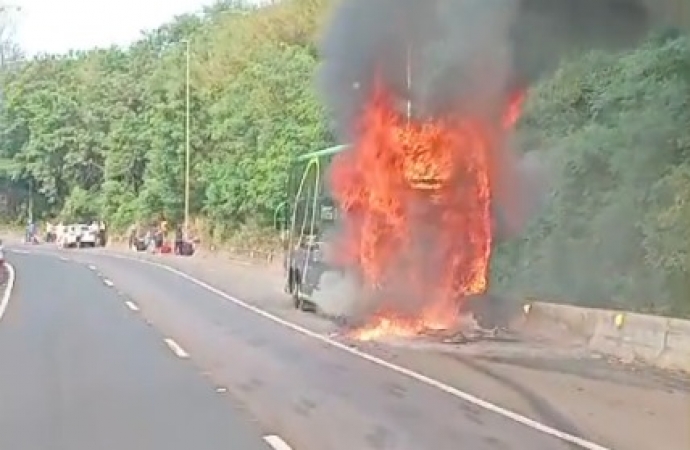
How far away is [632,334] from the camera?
14.9 meters

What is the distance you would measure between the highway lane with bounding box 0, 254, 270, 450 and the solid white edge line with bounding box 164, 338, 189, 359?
135 mm

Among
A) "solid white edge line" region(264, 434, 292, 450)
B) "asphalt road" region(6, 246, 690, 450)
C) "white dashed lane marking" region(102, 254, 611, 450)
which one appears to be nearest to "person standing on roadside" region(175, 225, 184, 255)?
"white dashed lane marking" region(102, 254, 611, 450)

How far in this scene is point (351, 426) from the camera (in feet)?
32.1

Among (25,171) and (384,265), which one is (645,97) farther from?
(25,171)

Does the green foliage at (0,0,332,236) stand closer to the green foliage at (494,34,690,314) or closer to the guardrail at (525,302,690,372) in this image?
the green foliage at (494,34,690,314)

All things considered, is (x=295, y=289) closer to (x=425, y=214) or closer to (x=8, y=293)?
(x=425, y=214)

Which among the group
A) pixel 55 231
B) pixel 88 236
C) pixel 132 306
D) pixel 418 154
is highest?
pixel 418 154

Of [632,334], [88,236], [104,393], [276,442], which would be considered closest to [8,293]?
[632,334]

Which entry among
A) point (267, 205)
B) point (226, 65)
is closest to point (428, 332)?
point (267, 205)

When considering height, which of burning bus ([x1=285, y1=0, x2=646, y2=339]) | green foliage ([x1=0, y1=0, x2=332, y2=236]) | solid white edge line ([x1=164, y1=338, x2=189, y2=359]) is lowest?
solid white edge line ([x1=164, y1=338, x2=189, y2=359])

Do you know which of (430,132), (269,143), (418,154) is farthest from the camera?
(269,143)

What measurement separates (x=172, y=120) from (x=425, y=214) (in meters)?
46.3

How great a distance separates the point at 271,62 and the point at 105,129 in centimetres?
2917

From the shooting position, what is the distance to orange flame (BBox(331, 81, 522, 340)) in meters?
17.7
